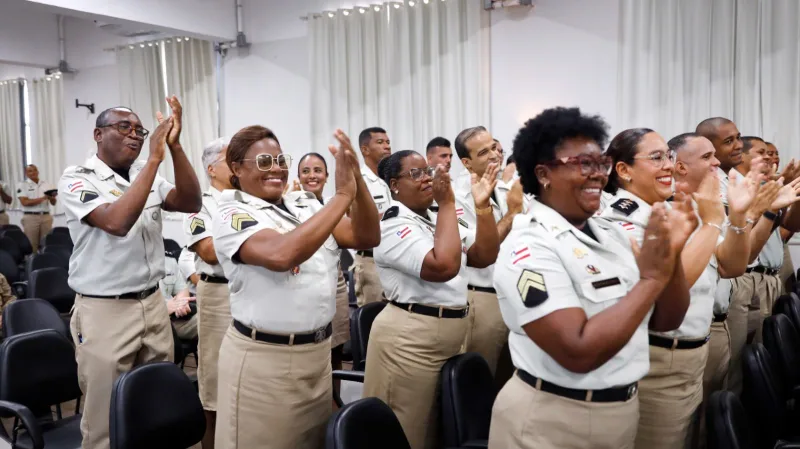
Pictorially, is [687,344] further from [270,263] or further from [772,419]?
[270,263]

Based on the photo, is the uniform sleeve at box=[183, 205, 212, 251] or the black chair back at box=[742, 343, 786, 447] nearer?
the black chair back at box=[742, 343, 786, 447]

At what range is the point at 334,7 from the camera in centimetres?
750

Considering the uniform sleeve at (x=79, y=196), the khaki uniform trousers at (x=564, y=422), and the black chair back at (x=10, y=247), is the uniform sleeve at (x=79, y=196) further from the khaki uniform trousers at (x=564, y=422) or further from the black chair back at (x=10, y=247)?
the black chair back at (x=10, y=247)

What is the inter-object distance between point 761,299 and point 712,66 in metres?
2.48

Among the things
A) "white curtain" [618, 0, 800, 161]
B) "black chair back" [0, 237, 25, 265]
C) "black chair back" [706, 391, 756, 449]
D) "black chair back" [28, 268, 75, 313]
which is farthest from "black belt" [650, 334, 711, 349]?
"black chair back" [0, 237, 25, 265]

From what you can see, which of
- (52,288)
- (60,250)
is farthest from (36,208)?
(52,288)

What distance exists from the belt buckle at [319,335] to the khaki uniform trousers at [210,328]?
1307mm

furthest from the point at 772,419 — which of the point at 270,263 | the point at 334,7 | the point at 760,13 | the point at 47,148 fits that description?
the point at 47,148

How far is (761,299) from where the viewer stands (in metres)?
3.94

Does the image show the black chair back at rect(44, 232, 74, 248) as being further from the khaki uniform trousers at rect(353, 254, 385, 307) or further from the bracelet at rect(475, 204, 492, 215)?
the bracelet at rect(475, 204, 492, 215)

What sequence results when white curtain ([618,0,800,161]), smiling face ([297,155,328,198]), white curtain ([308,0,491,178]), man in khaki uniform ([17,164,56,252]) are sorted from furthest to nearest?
man in khaki uniform ([17,164,56,252]) < white curtain ([308,0,491,178]) < white curtain ([618,0,800,161]) < smiling face ([297,155,328,198])

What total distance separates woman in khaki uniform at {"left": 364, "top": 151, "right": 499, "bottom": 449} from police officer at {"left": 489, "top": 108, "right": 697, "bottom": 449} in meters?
0.75

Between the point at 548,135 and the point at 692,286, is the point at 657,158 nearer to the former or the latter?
the point at 692,286

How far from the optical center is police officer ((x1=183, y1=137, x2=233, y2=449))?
3.36 m
